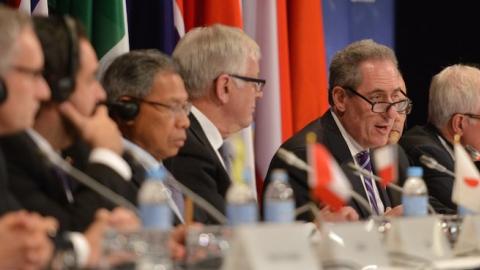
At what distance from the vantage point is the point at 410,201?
3449mm

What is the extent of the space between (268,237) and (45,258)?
→ 0.49m

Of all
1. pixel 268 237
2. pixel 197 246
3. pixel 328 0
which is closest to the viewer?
pixel 268 237

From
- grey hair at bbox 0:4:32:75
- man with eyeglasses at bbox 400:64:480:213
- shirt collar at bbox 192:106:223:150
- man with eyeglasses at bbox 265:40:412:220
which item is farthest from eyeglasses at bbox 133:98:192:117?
man with eyeglasses at bbox 400:64:480:213

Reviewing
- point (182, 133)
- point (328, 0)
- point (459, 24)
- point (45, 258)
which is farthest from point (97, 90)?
point (459, 24)

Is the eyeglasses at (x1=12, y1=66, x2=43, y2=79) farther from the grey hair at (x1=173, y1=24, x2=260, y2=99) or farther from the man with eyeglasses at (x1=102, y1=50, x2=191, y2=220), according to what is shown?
the grey hair at (x1=173, y1=24, x2=260, y2=99)

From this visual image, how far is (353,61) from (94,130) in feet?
6.41

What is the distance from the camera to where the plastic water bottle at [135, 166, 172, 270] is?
99.9 inches

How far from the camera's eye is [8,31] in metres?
2.85

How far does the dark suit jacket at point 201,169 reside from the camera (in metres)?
4.08

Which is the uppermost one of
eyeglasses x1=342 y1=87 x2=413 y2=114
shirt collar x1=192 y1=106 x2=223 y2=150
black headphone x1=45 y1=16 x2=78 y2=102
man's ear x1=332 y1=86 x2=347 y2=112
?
black headphone x1=45 y1=16 x2=78 y2=102

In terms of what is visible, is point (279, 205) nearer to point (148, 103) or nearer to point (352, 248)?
point (352, 248)

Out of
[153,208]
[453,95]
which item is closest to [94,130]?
[153,208]

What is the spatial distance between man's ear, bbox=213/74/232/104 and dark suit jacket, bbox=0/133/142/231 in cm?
127

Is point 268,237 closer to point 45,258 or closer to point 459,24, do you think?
point 45,258
